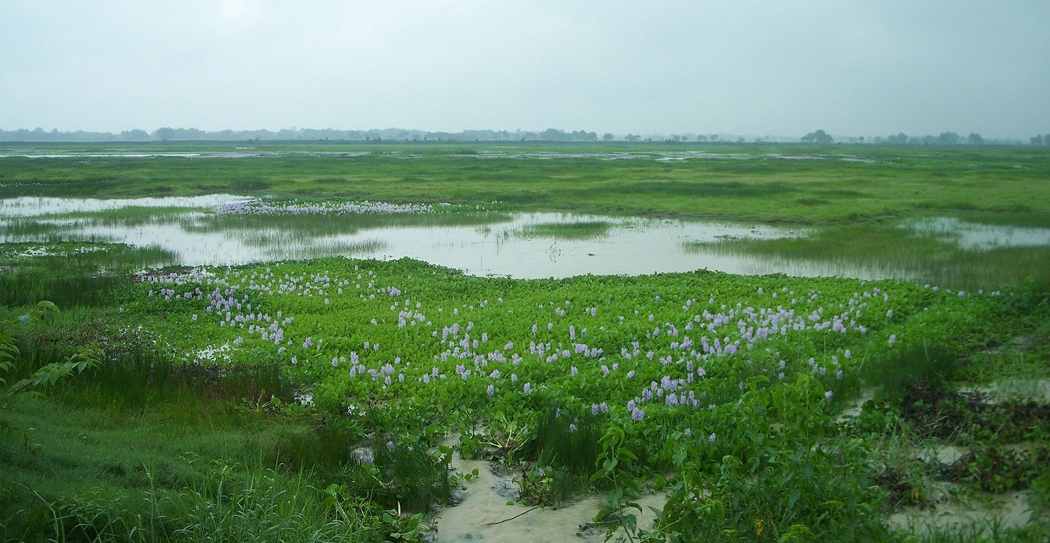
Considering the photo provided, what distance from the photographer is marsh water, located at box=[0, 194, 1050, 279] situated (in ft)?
49.1

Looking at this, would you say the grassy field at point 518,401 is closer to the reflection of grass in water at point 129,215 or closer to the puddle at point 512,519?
the puddle at point 512,519

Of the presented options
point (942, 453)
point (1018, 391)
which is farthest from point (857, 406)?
point (942, 453)

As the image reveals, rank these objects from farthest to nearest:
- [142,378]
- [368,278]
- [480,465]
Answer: [368,278], [142,378], [480,465]

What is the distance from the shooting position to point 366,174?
41000 mm

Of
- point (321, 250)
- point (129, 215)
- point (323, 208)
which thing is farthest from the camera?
point (323, 208)

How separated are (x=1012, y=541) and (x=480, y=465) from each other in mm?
3316

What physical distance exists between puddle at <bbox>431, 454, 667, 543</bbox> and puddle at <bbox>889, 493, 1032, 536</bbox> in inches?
54.8

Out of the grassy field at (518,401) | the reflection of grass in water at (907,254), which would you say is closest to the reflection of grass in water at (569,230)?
the reflection of grass in water at (907,254)

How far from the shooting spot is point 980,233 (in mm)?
17703

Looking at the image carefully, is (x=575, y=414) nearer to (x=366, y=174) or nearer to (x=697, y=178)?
(x=697, y=178)

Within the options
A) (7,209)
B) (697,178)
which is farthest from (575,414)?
(697,178)

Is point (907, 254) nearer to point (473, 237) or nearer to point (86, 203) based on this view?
point (473, 237)

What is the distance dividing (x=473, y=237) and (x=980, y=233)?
12393mm

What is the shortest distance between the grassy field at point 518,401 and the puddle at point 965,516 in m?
0.03
